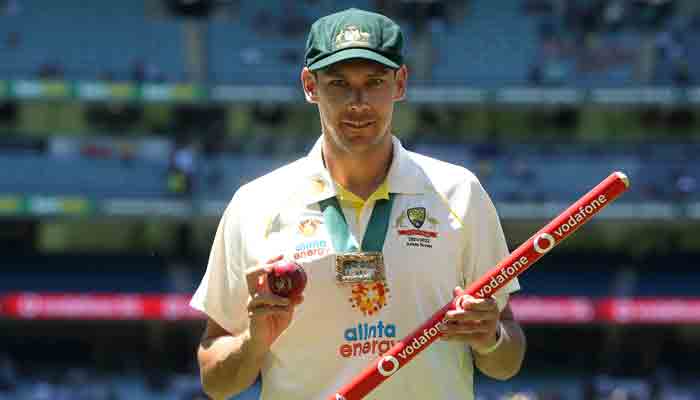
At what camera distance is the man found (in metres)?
2.82

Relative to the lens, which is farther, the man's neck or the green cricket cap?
the man's neck

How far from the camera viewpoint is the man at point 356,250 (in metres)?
2.82

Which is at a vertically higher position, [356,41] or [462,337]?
[356,41]

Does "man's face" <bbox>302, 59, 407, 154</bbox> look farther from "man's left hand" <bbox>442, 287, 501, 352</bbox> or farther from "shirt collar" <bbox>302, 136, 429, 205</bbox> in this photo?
"man's left hand" <bbox>442, 287, 501, 352</bbox>

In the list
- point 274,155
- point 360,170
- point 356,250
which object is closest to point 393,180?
point 360,170

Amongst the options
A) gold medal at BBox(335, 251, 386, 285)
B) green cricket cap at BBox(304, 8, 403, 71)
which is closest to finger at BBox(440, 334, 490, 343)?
gold medal at BBox(335, 251, 386, 285)

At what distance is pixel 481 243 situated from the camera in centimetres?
297

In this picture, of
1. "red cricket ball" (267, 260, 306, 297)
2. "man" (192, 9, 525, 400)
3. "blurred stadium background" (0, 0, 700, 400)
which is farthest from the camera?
"blurred stadium background" (0, 0, 700, 400)

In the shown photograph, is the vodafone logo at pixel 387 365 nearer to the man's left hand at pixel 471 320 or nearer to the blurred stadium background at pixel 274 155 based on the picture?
the man's left hand at pixel 471 320

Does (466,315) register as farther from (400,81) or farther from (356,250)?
(400,81)

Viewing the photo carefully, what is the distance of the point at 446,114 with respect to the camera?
72.8 ft

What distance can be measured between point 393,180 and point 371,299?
1.01 feet

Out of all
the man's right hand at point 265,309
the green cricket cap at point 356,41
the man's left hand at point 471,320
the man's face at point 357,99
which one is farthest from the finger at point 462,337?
the green cricket cap at point 356,41

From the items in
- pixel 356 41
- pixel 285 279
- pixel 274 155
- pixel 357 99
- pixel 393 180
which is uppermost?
pixel 356 41
